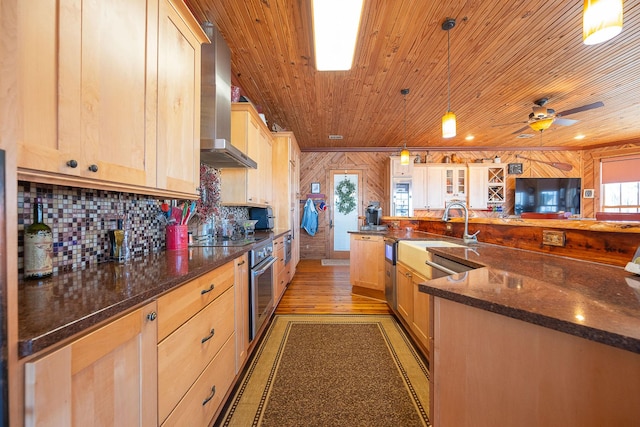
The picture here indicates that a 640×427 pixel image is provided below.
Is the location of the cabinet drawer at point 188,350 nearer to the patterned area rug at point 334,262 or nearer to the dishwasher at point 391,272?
the dishwasher at point 391,272

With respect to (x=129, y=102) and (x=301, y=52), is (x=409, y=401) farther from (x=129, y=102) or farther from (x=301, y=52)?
(x=301, y=52)

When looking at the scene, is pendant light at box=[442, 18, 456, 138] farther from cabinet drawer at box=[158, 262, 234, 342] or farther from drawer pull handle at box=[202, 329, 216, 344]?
drawer pull handle at box=[202, 329, 216, 344]

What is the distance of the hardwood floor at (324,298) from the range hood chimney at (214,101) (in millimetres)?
1878

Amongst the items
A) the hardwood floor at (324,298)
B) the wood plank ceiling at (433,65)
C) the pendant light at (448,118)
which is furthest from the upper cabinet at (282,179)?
the pendant light at (448,118)

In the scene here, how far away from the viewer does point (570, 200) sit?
18.3 ft

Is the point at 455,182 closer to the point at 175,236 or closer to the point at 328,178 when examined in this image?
the point at 328,178

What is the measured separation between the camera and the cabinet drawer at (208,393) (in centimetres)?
97

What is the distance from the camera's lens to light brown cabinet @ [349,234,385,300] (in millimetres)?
3092

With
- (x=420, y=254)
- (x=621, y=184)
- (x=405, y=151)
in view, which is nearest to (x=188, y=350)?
(x=420, y=254)

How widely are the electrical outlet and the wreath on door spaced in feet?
15.1

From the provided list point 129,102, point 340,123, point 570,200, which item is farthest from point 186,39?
point 570,200

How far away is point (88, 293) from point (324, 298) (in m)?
2.69

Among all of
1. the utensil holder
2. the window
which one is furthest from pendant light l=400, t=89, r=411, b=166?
the window

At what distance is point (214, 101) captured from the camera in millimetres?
1876
